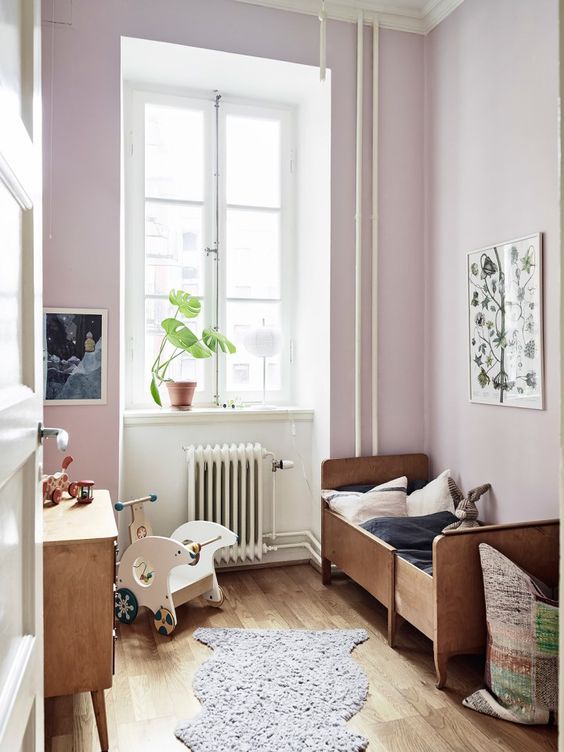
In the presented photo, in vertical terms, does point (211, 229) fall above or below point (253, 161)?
below

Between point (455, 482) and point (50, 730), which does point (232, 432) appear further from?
point (50, 730)

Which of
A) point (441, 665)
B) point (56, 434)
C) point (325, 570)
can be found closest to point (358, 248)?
point (325, 570)

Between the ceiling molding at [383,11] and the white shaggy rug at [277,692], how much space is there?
3.02m

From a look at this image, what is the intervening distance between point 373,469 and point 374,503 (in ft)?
1.19

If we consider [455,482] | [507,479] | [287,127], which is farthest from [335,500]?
[287,127]

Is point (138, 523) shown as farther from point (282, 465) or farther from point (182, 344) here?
point (182, 344)

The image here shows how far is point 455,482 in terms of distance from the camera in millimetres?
2979

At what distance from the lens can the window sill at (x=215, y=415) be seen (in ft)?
10.2

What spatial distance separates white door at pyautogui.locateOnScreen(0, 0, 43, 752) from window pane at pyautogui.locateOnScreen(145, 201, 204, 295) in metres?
2.43

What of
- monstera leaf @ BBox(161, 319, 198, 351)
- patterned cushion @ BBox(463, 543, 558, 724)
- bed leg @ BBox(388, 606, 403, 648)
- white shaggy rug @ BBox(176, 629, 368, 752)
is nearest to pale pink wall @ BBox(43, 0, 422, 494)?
monstera leaf @ BBox(161, 319, 198, 351)

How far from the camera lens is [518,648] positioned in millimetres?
1945

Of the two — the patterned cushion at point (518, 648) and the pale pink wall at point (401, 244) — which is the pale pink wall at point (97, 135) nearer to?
the pale pink wall at point (401, 244)

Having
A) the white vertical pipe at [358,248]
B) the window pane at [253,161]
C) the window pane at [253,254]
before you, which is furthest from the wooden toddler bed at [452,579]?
the window pane at [253,161]

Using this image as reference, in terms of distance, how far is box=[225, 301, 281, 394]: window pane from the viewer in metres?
3.58
